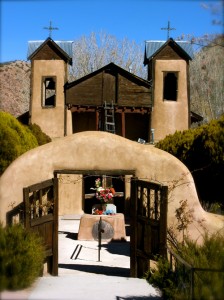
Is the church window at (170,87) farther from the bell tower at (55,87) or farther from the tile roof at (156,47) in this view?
the bell tower at (55,87)

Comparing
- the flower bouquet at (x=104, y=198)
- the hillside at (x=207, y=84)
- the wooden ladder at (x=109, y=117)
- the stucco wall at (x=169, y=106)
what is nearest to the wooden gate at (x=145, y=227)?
the flower bouquet at (x=104, y=198)

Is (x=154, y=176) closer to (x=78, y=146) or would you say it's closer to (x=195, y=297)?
(x=78, y=146)

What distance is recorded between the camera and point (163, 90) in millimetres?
28062

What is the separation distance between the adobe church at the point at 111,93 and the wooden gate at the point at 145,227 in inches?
651

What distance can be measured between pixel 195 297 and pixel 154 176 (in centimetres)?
440

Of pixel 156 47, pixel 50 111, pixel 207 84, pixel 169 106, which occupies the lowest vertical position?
pixel 50 111

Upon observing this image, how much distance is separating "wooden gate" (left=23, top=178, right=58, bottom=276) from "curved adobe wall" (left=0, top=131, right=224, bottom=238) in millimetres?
445

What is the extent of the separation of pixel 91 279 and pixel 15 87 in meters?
66.2

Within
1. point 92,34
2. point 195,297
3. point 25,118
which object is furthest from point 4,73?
point 195,297

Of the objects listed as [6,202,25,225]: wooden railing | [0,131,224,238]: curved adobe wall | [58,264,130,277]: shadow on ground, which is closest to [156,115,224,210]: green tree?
[0,131,224,238]: curved adobe wall

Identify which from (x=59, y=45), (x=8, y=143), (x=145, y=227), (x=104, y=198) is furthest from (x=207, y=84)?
(x=145, y=227)

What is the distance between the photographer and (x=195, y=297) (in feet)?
24.5

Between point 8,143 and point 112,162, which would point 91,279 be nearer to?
point 112,162

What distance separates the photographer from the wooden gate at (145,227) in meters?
10.4
